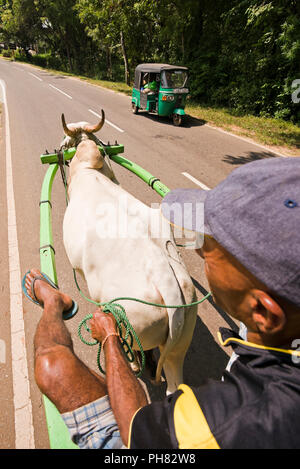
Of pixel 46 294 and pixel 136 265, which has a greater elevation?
pixel 136 265

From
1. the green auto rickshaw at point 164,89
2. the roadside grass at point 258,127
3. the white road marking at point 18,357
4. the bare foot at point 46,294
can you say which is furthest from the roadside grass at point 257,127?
the bare foot at point 46,294

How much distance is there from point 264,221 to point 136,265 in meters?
1.20

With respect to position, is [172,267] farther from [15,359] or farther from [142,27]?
[142,27]

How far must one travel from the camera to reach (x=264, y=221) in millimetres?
752


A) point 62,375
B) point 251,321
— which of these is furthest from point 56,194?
point 251,321

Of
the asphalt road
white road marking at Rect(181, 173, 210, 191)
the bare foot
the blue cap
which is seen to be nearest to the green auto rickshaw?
the asphalt road

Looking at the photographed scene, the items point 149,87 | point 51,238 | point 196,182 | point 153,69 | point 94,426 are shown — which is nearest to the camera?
point 94,426

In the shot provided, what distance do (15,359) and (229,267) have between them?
260cm

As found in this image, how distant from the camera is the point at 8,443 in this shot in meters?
2.03

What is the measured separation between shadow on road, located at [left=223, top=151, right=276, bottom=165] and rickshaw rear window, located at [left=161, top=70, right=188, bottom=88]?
4651 millimetres

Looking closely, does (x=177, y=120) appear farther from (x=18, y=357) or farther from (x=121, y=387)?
(x=121, y=387)

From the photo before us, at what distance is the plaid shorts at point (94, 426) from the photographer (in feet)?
3.62

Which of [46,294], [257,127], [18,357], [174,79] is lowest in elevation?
[18,357]

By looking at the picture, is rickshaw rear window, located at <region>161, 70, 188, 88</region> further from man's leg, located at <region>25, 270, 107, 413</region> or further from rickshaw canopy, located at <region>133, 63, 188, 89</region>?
man's leg, located at <region>25, 270, 107, 413</region>
